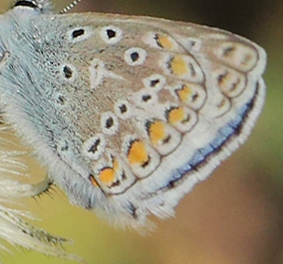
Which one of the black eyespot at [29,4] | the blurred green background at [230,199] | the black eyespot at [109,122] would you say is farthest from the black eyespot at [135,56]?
the blurred green background at [230,199]

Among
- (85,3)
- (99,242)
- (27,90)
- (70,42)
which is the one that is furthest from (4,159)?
(85,3)

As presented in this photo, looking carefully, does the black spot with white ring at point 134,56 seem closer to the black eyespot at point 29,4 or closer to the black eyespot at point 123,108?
the black eyespot at point 123,108

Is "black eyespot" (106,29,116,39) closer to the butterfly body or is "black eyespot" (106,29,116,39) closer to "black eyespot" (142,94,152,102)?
the butterfly body

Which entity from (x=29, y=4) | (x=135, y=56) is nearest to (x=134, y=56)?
(x=135, y=56)

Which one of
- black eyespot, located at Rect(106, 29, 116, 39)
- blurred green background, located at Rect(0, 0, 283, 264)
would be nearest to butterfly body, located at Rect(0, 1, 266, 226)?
black eyespot, located at Rect(106, 29, 116, 39)

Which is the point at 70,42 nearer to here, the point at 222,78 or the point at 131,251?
the point at 222,78
